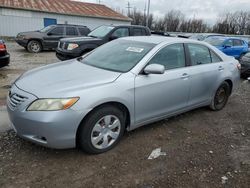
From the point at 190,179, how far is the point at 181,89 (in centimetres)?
164

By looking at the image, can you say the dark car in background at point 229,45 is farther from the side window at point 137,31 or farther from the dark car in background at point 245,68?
the side window at point 137,31

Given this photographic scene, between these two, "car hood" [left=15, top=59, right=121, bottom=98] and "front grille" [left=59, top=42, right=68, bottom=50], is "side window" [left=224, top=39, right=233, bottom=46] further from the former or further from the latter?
"car hood" [left=15, top=59, right=121, bottom=98]

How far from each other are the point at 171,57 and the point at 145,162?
6.02 ft

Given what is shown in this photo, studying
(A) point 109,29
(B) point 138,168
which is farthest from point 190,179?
(A) point 109,29

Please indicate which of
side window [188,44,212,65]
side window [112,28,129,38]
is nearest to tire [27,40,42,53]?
side window [112,28,129,38]

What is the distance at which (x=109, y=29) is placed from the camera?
9.85 m

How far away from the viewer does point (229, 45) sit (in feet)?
41.1

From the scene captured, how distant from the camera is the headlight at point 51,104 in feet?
9.75

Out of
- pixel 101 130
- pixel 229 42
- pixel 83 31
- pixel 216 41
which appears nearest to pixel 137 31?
pixel 216 41

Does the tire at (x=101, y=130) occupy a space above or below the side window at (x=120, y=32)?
below

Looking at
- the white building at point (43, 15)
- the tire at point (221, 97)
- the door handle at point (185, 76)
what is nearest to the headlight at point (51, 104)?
the door handle at point (185, 76)

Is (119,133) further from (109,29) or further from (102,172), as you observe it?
(109,29)

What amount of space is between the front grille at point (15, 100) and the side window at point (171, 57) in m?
1.88

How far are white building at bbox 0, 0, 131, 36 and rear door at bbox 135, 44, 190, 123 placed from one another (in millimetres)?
20088
